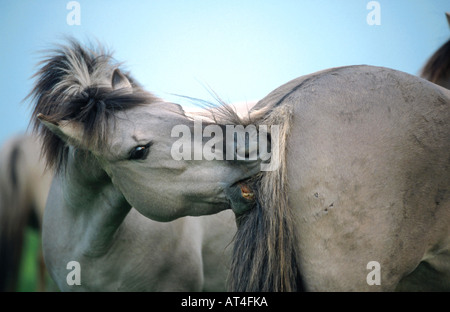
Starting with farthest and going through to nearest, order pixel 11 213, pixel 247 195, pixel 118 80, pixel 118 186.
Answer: pixel 11 213 → pixel 118 80 → pixel 118 186 → pixel 247 195

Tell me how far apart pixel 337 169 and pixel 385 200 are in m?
0.27

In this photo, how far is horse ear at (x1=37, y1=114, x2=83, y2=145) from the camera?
2.49m

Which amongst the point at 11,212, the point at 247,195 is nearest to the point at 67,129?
the point at 247,195

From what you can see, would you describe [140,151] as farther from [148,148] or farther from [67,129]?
[67,129]

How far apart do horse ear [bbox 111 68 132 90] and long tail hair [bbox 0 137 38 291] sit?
290 cm

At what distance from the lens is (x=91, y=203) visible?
9.88 ft

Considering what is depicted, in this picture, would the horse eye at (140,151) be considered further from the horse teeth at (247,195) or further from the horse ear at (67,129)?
the horse teeth at (247,195)

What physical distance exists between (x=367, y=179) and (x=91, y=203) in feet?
6.90

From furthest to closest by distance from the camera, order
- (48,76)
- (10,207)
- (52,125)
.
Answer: (10,207), (48,76), (52,125)

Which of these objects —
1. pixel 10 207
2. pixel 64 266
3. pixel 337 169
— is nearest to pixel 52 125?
pixel 64 266

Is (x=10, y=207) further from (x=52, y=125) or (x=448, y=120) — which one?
(x=448, y=120)

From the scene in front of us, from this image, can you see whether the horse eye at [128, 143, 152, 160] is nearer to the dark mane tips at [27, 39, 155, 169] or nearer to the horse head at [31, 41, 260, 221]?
the horse head at [31, 41, 260, 221]
